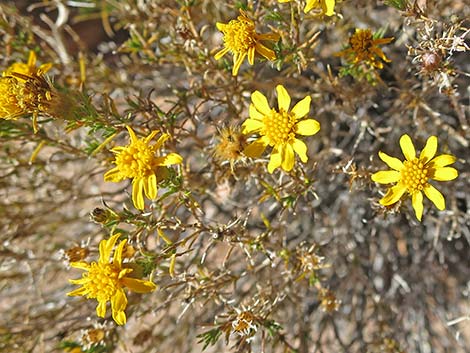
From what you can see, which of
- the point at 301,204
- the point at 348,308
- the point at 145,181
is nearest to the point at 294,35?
the point at 145,181

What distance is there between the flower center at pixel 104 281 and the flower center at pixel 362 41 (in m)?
1.06

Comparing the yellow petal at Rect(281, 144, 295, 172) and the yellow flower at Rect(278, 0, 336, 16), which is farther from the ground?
the yellow flower at Rect(278, 0, 336, 16)

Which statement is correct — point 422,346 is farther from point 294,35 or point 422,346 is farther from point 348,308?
point 294,35

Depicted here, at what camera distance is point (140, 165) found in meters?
1.72

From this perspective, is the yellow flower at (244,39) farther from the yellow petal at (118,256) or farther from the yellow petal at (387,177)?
the yellow petal at (118,256)

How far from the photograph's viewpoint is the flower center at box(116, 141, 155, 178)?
172 centimetres

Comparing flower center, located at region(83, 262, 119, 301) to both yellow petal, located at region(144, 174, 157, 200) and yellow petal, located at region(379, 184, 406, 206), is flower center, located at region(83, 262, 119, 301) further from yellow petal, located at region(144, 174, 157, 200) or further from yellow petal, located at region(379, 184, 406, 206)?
yellow petal, located at region(379, 184, 406, 206)

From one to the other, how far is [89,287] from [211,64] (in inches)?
35.0

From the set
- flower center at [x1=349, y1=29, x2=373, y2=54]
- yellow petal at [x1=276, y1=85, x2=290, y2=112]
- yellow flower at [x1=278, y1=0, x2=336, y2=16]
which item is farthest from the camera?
flower center at [x1=349, y1=29, x2=373, y2=54]

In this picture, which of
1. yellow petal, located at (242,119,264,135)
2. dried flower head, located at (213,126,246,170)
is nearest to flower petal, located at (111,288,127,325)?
dried flower head, located at (213,126,246,170)

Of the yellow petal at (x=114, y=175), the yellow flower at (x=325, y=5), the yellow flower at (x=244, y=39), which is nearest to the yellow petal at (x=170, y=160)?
the yellow petal at (x=114, y=175)

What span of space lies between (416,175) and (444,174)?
0.29ft

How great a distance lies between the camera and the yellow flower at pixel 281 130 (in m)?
1.75

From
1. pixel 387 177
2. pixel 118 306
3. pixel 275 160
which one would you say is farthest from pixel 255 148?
pixel 118 306
